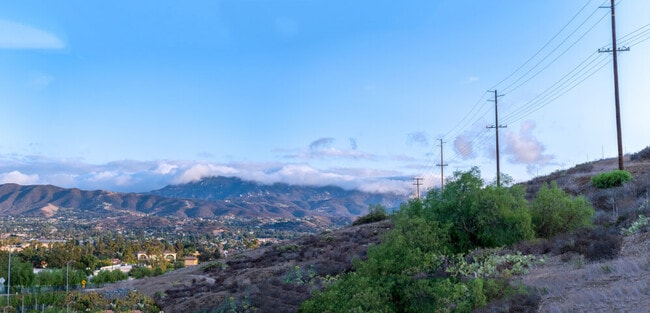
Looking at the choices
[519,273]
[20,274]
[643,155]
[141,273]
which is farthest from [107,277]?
[643,155]

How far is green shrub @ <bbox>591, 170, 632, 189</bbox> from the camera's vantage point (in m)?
33.0

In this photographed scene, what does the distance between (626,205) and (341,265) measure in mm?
14815

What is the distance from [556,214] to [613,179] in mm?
13676

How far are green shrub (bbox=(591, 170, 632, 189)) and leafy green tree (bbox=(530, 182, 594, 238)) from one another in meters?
12.0

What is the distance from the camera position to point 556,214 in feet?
73.8

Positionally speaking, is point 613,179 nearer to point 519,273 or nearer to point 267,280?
point 519,273

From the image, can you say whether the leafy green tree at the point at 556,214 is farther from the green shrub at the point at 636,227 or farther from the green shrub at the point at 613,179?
the green shrub at the point at 613,179

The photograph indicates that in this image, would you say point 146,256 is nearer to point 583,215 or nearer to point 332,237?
point 332,237

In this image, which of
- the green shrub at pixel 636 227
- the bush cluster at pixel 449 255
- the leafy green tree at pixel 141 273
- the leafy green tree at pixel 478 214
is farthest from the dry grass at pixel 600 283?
the leafy green tree at pixel 141 273

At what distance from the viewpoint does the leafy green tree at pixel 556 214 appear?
22.5 metres

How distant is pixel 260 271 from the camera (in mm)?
38156

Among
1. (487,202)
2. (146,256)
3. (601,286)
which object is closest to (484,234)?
(487,202)


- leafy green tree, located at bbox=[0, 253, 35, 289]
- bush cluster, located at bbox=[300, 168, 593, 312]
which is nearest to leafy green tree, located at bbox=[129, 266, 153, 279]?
leafy green tree, located at bbox=[0, 253, 35, 289]

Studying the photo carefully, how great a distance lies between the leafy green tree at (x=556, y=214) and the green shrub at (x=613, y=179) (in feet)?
39.3
